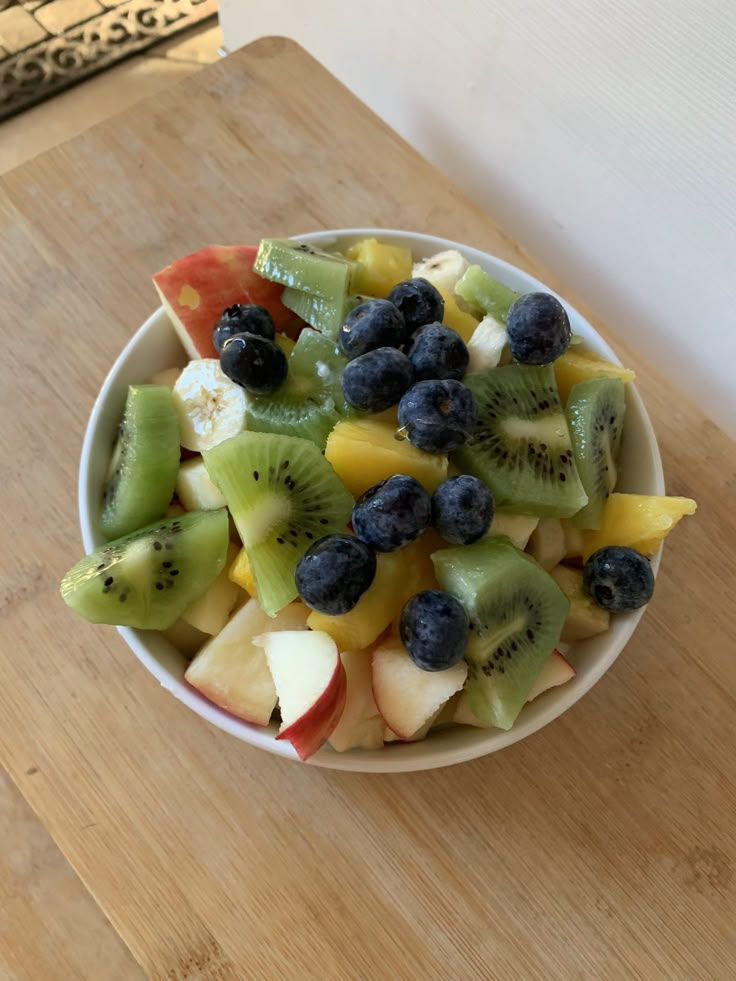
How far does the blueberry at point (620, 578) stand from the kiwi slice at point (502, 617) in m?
0.04

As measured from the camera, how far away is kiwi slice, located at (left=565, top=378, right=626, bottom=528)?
Answer: 0.89 m

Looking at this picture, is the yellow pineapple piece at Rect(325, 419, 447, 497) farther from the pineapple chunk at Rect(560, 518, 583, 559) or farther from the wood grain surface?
the wood grain surface

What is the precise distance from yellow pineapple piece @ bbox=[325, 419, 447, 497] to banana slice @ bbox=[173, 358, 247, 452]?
12 centimetres

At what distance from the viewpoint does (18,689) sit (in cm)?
98

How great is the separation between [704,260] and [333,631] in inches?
32.9

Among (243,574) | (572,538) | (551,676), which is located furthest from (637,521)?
(243,574)

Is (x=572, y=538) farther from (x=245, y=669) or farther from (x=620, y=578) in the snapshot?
(x=245, y=669)

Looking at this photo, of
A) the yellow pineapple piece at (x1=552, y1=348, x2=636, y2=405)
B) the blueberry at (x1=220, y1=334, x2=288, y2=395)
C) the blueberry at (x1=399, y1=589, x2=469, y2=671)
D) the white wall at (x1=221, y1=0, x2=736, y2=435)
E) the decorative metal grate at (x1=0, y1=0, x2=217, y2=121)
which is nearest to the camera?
the blueberry at (x1=399, y1=589, x2=469, y2=671)

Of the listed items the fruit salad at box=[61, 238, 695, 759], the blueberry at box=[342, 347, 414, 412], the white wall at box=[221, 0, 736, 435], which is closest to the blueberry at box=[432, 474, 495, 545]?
the fruit salad at box=[61, 238, 695, 759]

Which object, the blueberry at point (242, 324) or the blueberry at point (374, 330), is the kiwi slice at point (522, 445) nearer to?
the blueberry at point (374, 330)

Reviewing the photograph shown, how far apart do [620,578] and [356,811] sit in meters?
0.39

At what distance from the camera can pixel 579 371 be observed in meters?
0.95

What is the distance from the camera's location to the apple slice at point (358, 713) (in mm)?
803

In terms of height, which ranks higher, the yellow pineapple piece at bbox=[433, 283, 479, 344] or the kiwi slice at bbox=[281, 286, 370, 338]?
the yellow pineapple piece at bbox=[433, 283, 479, 344]
